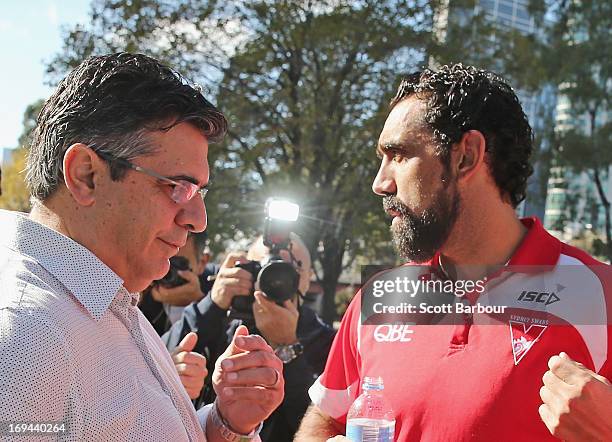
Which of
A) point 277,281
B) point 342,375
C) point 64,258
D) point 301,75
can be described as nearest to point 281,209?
point 277,281

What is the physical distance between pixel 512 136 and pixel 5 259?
5.73 feet

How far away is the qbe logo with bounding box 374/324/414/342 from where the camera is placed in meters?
2.29

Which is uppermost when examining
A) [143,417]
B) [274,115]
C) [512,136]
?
[274,115]

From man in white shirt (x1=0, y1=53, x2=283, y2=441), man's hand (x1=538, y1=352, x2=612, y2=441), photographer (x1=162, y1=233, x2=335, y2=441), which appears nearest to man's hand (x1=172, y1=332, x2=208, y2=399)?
man in white shirt (x1=0, y1=53, x2=283, y2=441)

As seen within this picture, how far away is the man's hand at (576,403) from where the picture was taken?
1.69m

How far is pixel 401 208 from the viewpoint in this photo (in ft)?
7.80

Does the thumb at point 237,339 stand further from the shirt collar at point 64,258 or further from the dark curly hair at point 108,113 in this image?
the dark curly hair at point 108,113

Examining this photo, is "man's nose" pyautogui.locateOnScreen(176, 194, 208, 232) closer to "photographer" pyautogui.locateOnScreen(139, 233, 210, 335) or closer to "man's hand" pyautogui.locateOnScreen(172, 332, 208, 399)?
"man's hand" pyautogui.locateOnScreen(172, 332, 208, 399)

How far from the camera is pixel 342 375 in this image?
2428 mm

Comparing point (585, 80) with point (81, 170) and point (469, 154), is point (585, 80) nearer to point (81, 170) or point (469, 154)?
point (469, 154)

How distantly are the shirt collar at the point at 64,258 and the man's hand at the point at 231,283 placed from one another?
187 centimetres

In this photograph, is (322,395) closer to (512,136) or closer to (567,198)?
(512,136)

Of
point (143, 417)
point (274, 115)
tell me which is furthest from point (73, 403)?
point (274, 115)

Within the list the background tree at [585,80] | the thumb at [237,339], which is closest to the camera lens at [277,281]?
the thumb at [237,339]
